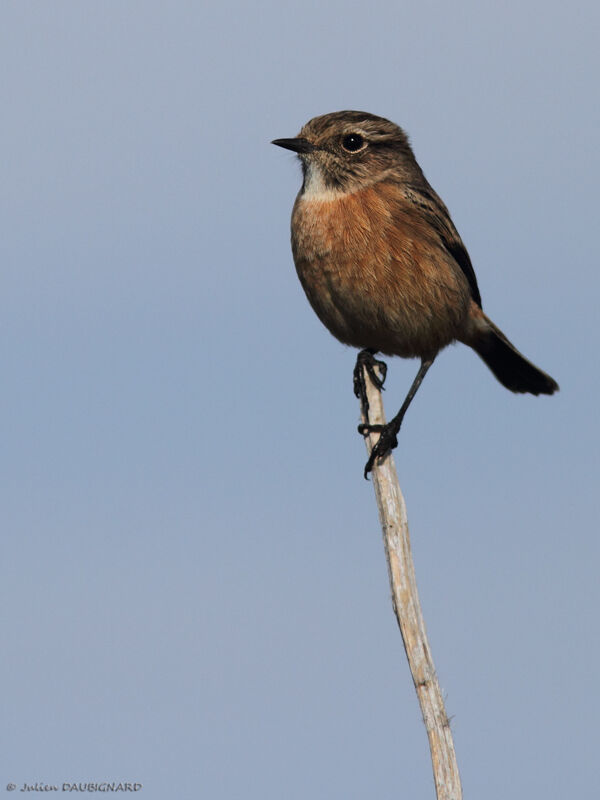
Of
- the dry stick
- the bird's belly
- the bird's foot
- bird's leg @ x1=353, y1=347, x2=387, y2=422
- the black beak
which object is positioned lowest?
the dry stick

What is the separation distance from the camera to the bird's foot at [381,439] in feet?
26.5

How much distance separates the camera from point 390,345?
9078 mm

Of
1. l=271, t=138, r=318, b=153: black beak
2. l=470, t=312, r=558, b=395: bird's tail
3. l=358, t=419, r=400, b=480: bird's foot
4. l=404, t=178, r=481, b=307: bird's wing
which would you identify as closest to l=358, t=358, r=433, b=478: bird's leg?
l=358, t=419, r=400, b=480: bird's foot

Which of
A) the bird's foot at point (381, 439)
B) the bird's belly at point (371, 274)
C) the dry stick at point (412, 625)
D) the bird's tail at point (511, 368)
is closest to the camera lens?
the dry stick at point (412, 625)

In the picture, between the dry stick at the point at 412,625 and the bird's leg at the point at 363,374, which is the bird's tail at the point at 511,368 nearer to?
the bird's leg at the point at 363,374

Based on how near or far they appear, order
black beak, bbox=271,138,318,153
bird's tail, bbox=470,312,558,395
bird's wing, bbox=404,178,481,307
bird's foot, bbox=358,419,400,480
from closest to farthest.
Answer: bird's foot, bbox=358,419,400,480, black beak, bbox=271,138,318,153, bird's wing, bbox=404,178,481,307, bird's tail, bbox=470,312,558,395

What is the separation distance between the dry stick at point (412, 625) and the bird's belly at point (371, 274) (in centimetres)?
125

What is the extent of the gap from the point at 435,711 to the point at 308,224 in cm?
377

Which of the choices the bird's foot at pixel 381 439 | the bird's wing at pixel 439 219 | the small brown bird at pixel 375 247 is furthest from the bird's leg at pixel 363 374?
the bird's wing at pixel 439 219

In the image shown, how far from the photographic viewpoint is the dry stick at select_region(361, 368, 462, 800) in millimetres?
6730

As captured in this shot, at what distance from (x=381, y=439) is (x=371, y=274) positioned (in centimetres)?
127

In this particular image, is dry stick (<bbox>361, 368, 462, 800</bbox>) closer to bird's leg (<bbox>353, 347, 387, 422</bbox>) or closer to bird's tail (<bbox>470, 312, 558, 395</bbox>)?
bird's leg (<bbox>353, 347, 387, 422</bbox>)

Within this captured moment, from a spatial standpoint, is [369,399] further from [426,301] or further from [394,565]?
[394,565]

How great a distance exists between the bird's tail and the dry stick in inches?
112
